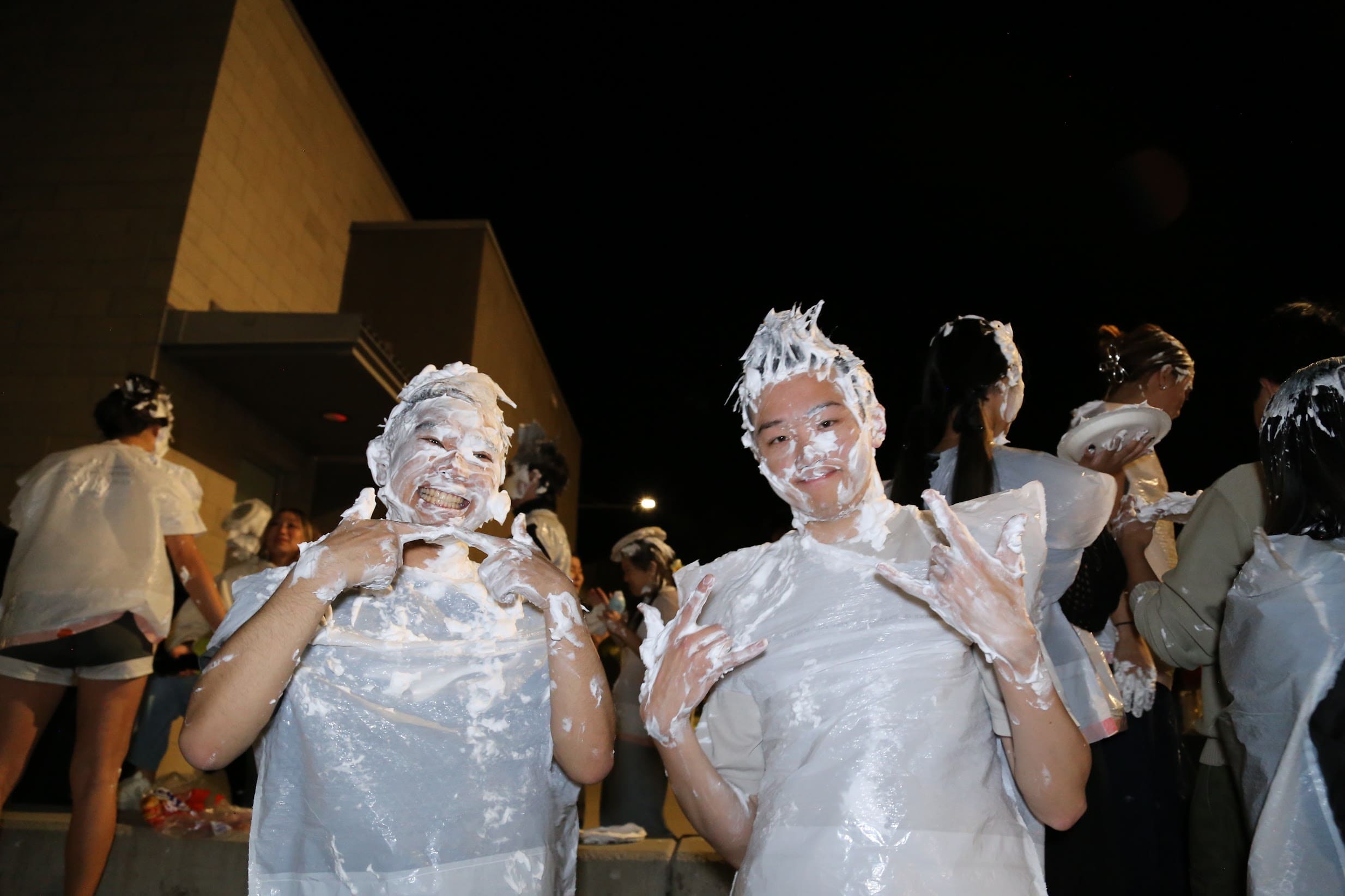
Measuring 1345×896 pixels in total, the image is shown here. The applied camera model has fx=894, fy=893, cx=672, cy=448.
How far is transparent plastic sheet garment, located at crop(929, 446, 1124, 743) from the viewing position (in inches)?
82.6

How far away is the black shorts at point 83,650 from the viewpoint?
319cm

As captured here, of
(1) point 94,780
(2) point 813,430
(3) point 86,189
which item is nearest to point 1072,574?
(2) point 813,430

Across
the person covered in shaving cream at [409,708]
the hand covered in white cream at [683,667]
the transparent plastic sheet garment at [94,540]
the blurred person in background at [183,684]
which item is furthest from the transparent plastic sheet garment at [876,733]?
the blurred person in background at [183,684]

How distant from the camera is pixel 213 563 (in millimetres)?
7020

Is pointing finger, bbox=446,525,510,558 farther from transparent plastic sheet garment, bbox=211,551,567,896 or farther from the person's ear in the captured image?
the person's ear

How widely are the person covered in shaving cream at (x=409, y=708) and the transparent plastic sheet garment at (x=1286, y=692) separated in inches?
53.2

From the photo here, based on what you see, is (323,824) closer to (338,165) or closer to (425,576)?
(425,576)

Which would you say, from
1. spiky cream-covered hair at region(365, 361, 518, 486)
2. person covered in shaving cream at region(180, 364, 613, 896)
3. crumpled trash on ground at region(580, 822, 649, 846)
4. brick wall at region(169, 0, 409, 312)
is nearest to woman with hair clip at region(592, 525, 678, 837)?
crumpled trash on ground at region(580, 822, 649, 846)

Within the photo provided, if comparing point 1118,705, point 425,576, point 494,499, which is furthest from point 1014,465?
point 425,576

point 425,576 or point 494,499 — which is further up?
point 494,499

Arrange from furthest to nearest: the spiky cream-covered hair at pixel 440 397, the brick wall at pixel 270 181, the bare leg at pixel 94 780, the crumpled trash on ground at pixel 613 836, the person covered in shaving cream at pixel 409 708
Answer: the brick wall at pixel 270 181, the crumpled trash on ground at pixel 613 836, the bare leg at pixel 94 780, the spiky cream-covered hair at pixel 440 397, the person covered in shaving cream at pixel 409 708

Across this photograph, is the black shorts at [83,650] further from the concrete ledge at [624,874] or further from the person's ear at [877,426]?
the person's ear at [877,426]

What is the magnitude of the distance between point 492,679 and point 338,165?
8.96 m

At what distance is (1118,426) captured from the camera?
256 cm
